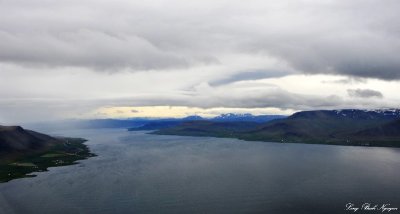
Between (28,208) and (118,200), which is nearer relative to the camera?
(28,208)

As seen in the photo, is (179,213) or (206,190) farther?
(206,190)

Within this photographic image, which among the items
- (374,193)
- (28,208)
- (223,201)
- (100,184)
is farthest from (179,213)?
(374,193)

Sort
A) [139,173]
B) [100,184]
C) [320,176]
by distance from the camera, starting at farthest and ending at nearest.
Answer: [139,173], [320,176], [100,184]

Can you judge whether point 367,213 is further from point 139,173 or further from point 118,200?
point 139,173

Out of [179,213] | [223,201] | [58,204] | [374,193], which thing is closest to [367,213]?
[374,193]

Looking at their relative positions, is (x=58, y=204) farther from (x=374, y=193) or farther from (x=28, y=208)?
(x=374, y=193)

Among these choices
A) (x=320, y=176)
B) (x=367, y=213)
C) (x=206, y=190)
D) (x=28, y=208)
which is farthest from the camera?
(x=320, y=176)

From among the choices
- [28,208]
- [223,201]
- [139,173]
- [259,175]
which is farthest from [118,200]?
[259,175]

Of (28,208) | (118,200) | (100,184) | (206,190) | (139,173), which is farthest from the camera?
(139,173)

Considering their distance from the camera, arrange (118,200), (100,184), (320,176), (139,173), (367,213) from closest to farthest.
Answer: (367,213) < (118,200) < (100,184) < (320,176) < (139,173)
